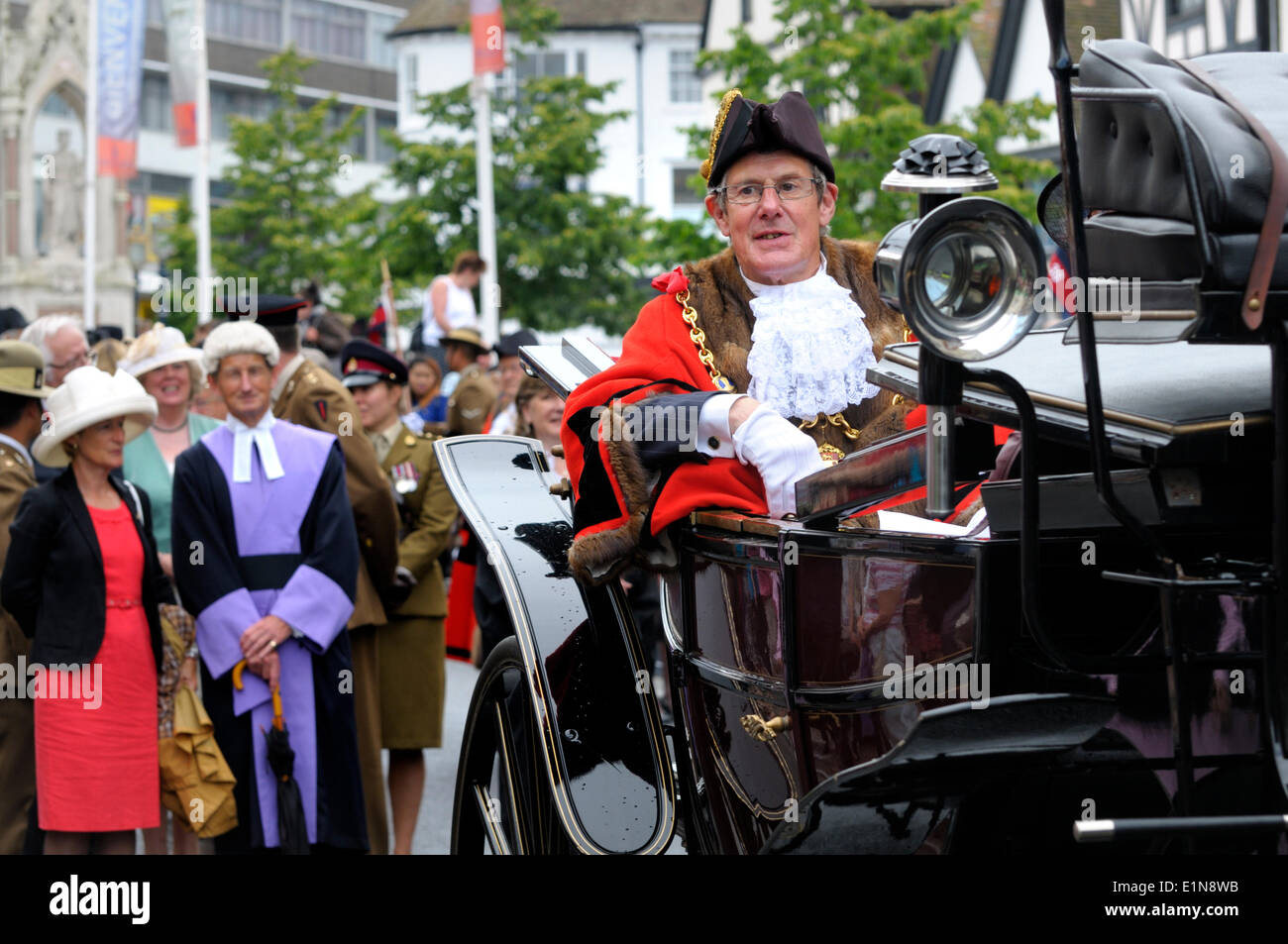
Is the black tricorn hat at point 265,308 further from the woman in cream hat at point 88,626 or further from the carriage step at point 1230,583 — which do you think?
the carriage step at point 1230,583

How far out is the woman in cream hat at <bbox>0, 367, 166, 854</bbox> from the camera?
522 centimetres

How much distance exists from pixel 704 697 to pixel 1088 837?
1405 millimetres

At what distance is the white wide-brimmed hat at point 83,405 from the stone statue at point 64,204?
114 feet

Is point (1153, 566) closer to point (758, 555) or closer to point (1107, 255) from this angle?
point (1107, 255)

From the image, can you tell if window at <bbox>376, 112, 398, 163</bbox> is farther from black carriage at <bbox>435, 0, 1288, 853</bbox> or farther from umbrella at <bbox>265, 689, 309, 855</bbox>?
black carriage at <bbox>435, 0, 1288, 853</bbox>

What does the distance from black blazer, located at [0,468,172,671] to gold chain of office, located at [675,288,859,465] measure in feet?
8.55

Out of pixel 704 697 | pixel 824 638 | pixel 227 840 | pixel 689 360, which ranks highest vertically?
pixel 689 360

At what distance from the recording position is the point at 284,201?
34.4m

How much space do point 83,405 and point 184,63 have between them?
1608 cm

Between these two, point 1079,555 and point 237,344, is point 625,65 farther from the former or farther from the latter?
point 1079,555

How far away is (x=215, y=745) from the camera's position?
17.9ft
